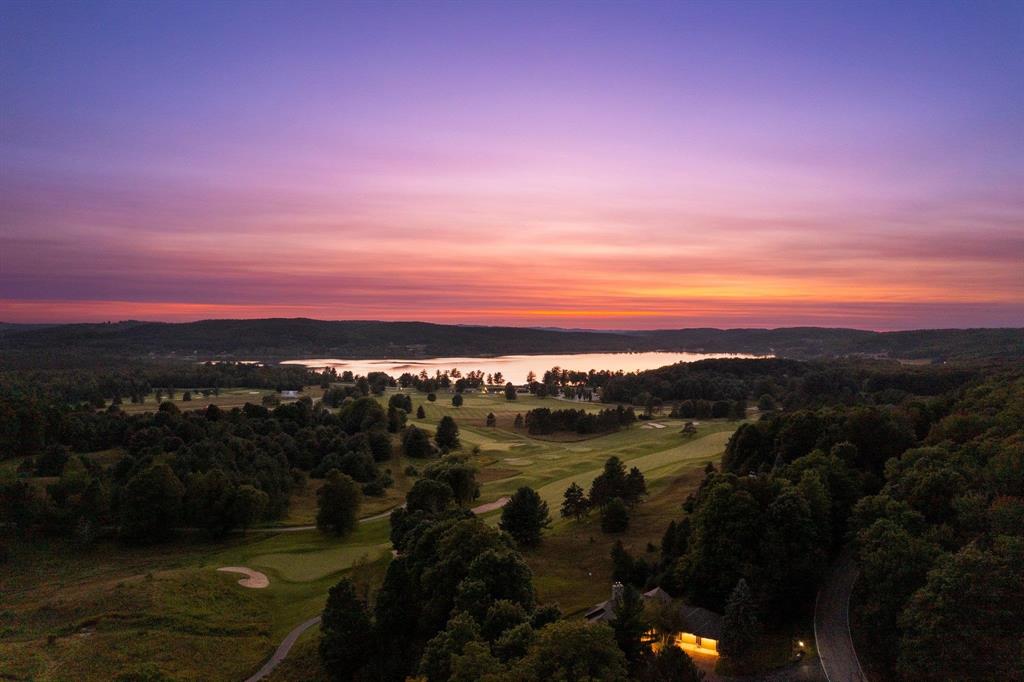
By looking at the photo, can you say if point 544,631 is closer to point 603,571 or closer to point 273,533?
point 603,571

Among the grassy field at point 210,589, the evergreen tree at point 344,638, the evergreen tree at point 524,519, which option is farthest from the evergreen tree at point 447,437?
the evergreen tree at point 344,638

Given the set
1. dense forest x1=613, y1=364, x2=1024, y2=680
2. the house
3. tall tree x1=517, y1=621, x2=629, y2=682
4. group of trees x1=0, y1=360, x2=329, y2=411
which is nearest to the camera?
tall tree x1=517, y1=621, x2=629, y2=682

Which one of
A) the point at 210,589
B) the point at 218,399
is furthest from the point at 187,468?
the point at 218,399

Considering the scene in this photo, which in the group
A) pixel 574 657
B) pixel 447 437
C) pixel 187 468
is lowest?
pixel 447 437

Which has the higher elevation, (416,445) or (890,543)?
(890,543)

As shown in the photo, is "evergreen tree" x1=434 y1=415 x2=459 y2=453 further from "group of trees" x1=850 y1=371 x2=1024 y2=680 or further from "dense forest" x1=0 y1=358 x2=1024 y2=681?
"group of trees" x1=850 y1=371 x2=1024 y2=680

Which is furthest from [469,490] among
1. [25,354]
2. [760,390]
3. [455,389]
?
[25,354]

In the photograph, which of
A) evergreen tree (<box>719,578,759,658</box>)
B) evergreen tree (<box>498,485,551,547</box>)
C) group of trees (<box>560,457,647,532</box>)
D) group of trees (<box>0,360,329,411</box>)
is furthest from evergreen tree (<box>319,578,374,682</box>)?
group of trees (<box>0,360,329,411</box>)

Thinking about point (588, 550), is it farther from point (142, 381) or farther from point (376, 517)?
point (142, 381)
